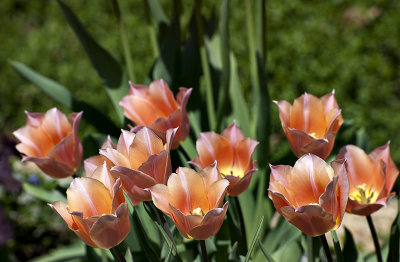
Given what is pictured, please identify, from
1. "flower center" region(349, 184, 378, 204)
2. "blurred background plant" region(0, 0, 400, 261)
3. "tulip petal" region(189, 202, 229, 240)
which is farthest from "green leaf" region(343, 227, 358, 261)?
"tulip petal" region(189, 202, 229, 240)

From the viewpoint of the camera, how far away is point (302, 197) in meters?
0.97

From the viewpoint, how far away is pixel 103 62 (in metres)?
1.70

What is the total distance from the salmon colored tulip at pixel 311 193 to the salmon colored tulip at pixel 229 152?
12 cm

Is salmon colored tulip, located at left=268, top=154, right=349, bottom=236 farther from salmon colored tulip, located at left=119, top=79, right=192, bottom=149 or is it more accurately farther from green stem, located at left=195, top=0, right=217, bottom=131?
green stem, located at left=195, top=0, right=217, bottom=131

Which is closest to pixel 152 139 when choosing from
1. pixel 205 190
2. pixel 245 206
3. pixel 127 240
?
pixel 205 190

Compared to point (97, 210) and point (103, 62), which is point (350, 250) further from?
point (103, 62)

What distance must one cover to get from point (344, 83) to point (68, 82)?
1717 mm

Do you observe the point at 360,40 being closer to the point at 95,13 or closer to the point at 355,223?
the point at 355,223

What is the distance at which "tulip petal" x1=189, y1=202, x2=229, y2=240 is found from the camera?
2.91ft

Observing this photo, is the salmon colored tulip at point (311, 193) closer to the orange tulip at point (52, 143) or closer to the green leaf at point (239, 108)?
the orange tulip at point (52, 143)

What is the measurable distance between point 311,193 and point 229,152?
25 cm

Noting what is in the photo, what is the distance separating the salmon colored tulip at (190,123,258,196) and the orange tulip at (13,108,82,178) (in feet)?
0.89

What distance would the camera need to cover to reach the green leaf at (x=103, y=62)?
1665 mm

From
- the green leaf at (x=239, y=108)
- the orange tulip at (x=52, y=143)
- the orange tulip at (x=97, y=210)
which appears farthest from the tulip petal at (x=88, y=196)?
the green leaf at (x=239, y=108)
